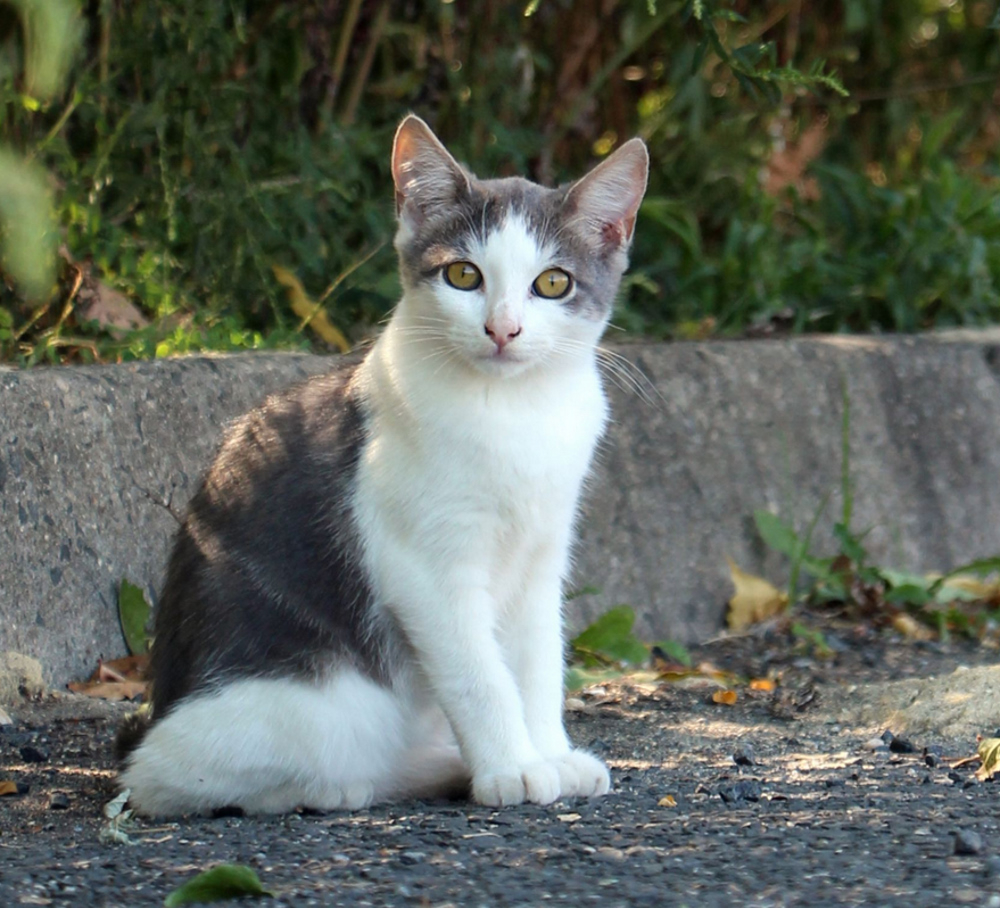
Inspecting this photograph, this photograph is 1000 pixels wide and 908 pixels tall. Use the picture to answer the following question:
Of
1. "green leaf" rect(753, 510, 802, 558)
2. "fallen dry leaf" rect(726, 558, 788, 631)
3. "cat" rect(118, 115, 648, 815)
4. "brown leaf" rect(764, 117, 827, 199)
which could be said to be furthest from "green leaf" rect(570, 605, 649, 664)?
"brown leaf" rect(764, 117, 827, 199)

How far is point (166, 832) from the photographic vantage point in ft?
8.09

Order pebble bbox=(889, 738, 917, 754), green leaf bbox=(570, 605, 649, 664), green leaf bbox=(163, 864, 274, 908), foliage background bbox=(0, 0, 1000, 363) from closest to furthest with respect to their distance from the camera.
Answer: green leaf bbox=(163, 864, 274, 908) < pebble bbox=(889, 738, 917, 754) < green leaf bbox=(570, 605, 649, 664) < foliage background bbox=(0, 0, 1000, 363)

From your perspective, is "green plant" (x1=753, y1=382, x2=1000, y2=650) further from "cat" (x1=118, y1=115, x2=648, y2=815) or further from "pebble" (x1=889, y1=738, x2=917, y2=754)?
"cat" (x1=118, y1=115, x2=648, y2=815)

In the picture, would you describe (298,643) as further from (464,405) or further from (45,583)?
(45,583)

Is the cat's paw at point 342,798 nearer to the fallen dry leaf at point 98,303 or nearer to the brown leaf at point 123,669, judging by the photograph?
the brown leaf at point 123,669

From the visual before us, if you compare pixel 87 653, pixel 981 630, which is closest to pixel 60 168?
pixel 87 653

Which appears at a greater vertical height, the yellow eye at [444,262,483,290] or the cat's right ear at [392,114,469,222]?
the cat's right ear at [392,114,469,222]

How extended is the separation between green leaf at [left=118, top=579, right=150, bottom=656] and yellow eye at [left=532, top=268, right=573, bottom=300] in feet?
4.60

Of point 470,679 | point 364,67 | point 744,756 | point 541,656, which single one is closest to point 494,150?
point 364,67

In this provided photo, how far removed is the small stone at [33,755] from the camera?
9.76 feet

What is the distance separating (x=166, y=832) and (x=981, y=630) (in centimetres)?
302

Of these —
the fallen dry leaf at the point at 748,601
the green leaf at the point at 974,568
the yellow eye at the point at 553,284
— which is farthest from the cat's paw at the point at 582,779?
the green leaf at the point at 974,568

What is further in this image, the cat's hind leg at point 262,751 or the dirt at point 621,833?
the cat's hind leg at point 262,751

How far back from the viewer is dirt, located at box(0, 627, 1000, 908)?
2020mm
